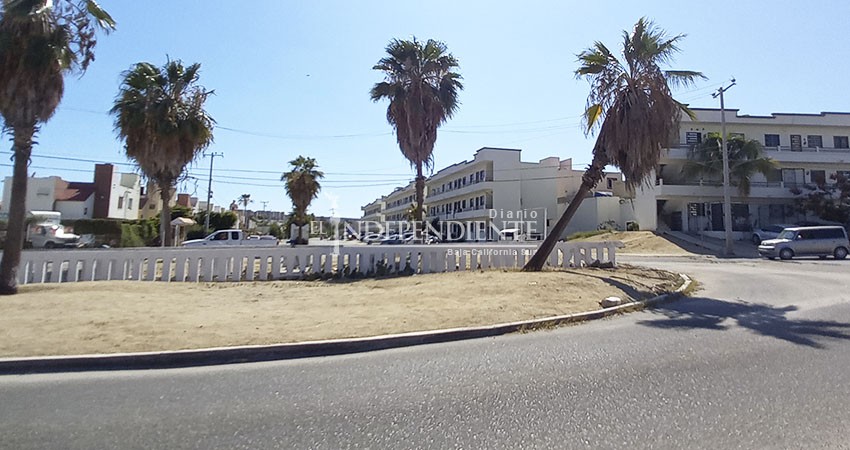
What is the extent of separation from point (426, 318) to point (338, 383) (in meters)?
2.84

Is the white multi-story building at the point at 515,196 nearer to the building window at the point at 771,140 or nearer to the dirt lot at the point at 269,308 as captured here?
the building window at the point at 771,140

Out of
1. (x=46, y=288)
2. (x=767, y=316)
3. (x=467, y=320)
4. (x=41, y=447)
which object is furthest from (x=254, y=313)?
(x=767, y=316)

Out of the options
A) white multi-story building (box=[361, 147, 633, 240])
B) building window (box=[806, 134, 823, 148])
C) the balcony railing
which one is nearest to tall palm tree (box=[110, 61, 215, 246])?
white multi-story building (box=[361, 147, 633, 240])

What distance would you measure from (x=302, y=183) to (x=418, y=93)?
2214cm

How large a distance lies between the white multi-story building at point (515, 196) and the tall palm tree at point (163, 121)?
27.9 m

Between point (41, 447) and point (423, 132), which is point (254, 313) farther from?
point (423, 132)

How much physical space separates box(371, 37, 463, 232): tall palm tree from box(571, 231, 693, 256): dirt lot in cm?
1686

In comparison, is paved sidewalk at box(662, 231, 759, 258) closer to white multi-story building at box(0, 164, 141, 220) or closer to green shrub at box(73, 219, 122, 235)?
green shrub at box(73, 219, 122, 235)

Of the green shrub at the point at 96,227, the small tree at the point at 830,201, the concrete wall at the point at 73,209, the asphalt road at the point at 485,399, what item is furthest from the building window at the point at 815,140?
the concrete wall at the point at 73,209

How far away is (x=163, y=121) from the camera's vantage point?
17.5 meters

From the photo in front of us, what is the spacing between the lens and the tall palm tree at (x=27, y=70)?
9.30 meters

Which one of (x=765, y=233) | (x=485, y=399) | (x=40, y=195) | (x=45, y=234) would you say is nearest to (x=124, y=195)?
(x=40, y=195)

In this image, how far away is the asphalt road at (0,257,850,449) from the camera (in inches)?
128

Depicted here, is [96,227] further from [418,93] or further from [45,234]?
[418,93]
